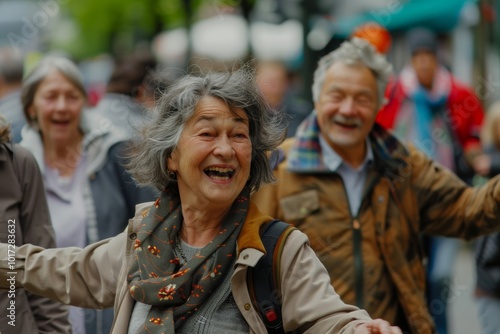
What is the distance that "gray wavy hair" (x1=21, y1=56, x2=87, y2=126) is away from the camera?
737 centimetres

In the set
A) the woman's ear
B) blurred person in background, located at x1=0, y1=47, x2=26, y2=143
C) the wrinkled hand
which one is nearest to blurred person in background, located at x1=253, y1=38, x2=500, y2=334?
the woman's ear

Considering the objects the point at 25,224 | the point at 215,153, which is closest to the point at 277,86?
the point at 25,224

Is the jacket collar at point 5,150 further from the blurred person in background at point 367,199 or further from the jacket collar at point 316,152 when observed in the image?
the jacket collar at point 316,152

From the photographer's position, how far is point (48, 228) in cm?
522

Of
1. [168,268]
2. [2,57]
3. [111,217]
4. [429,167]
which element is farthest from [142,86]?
[168,268]

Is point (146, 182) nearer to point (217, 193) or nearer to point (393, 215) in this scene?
point (217, 193)

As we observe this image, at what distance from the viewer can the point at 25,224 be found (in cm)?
514

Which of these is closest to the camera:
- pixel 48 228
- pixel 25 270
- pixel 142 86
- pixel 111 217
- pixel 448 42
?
pixel 25 270

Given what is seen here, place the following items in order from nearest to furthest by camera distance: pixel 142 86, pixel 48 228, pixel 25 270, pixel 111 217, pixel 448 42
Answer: pixel 25 270
pixel 48 228
pixel 111 217
pixel 142 86
pixel 448 42

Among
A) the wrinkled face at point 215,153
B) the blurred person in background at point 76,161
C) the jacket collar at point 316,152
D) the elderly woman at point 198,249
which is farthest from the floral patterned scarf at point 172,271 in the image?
the blurred person in background at point 76,161

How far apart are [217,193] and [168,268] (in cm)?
35

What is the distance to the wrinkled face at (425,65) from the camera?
10.5 meters

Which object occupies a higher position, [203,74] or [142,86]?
[203,74]

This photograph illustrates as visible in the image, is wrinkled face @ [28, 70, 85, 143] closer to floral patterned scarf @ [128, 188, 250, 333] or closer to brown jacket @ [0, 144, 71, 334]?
brown jacket @ [0, 144, 71, 334]
